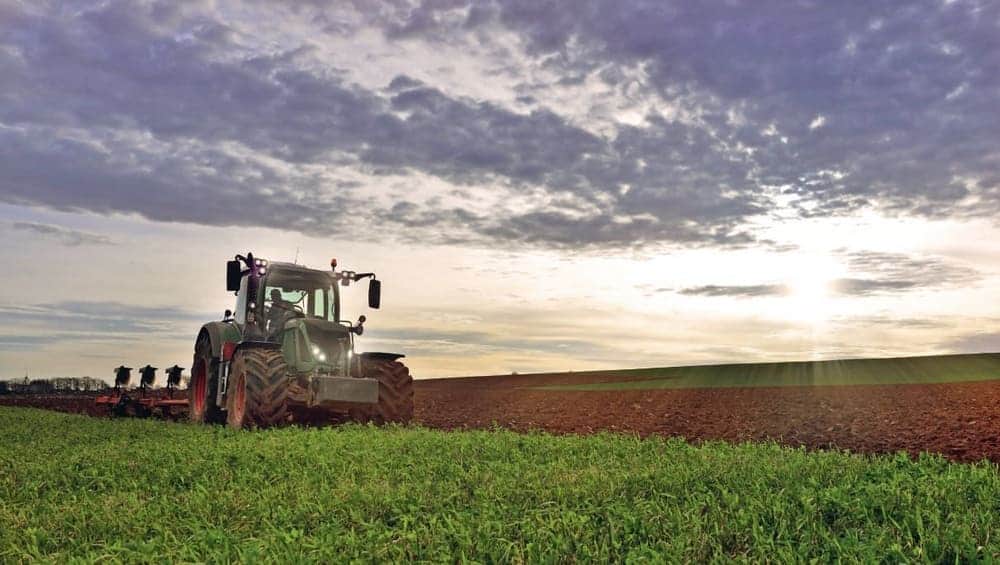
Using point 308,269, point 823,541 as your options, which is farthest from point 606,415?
point 823,541

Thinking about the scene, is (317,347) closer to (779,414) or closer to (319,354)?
(319,354)

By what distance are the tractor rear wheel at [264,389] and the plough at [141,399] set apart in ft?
20.0

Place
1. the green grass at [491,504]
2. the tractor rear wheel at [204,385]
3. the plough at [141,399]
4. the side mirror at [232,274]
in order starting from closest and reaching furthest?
1. the green grass at [491,504]
2. the side mirror at [232,274]
3. the tractor rear wheel at [204,385]
4. the plough at [141,399]

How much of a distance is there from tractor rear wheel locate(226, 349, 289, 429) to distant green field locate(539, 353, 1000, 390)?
17.5 m

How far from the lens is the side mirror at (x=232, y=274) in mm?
13891

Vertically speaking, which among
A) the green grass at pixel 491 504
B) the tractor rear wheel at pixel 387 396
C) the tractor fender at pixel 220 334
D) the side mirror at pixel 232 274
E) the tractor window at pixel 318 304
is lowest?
the green grass at pixel 491 504

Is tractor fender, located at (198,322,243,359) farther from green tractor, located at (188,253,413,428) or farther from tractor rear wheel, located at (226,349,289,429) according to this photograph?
tractor rear wheel, located at (226,349,289,429)

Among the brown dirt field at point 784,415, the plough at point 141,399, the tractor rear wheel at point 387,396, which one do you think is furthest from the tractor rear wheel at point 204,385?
the brown dirt field at point 784,415

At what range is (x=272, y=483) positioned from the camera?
24.5ft

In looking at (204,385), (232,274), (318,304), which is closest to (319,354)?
(318,304)

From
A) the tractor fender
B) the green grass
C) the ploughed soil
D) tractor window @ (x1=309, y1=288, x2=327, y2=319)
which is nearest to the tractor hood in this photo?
tractor window @ (x1=309, y1=288, x2=327, y2=319)

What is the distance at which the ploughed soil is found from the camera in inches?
477

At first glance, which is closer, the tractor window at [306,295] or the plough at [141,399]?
the tractor window at [306,295]

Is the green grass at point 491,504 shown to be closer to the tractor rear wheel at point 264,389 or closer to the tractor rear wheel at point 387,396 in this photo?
the tractor rear wheel at point 264,389
